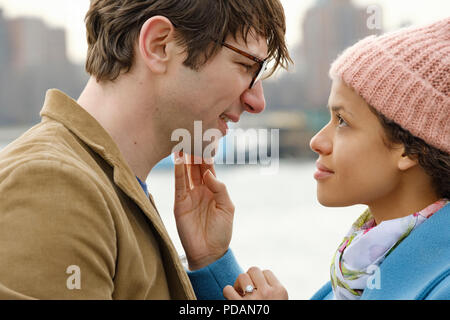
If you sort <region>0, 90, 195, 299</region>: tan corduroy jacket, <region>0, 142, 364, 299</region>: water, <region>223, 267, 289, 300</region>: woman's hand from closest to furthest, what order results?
<region>0, 90, 195, 299</region>: tan corduroy jacket, <region>223, 267, 289, 300</region>: woman's hand, <region>0, 142, 364, 299</region>: water

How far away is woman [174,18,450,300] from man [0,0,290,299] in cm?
27

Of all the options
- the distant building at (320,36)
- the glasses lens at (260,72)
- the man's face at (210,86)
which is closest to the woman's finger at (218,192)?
the man's face at (210,86)

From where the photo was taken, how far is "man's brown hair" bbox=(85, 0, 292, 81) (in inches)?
55.5

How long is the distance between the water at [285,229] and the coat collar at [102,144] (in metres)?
1.80

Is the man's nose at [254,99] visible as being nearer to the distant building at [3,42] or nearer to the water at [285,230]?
the water at [285,230]

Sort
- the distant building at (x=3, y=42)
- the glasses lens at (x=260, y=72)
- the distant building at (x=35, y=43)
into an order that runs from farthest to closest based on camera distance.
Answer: the distant building at (x=3, y=42)
the distant building at (x=35, y=43)
the glasses lens at (x=260, y=72)

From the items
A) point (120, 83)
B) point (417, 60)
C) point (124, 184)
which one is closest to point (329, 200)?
point (417, 60)

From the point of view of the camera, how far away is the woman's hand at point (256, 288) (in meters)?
1.39

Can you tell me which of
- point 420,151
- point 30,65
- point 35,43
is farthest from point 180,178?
point 30,65

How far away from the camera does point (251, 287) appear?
1.43 metres

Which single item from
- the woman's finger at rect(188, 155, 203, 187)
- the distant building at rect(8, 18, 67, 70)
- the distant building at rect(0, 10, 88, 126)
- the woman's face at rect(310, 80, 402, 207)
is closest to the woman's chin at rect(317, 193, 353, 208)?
the woman's face at rect(310, 80, 402, 207)

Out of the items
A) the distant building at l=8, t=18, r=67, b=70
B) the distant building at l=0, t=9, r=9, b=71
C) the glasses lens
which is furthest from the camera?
the distant building at l=0, t=9, r=9, b=71

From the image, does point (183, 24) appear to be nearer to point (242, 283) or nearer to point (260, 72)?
point (260, 72)

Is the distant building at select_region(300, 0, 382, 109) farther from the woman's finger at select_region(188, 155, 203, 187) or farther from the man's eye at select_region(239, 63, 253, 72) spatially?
the man's eye at select_region(239, 63, 253, 72)
